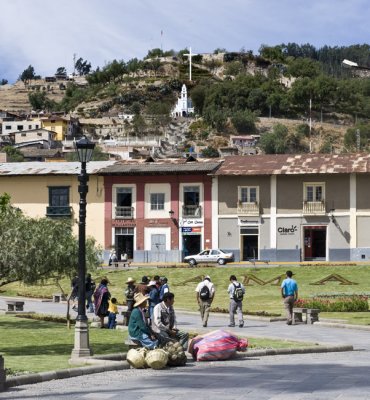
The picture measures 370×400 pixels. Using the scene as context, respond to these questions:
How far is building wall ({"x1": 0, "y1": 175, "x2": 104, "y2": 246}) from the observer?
74.2 m

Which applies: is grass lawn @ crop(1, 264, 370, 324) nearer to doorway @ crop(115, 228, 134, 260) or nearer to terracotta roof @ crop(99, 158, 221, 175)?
terracotta roof @ crop(99, 158, 221, 175)

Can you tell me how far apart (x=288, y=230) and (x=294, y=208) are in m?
1.53

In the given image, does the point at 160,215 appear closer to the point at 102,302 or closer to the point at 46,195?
the point at 46,195

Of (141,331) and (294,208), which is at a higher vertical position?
(294,208)

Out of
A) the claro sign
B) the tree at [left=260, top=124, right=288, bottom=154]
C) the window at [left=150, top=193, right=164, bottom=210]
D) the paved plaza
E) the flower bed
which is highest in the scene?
the tree at [left=260, top=124, right=288, bottom=154]

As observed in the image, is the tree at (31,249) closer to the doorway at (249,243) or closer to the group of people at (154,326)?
the group of people at (154,326)

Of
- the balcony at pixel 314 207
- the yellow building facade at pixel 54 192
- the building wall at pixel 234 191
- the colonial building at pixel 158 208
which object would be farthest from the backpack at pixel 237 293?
the yellow building facade at pixel 54 192

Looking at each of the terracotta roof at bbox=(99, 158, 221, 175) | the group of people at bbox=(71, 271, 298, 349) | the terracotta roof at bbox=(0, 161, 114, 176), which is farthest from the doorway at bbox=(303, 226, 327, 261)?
the group of people at bbox=(71, 271, 298, 349)

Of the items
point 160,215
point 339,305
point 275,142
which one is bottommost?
point 339,305

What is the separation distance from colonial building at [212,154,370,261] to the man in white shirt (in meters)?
45.8

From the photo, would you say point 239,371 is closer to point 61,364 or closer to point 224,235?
point 61,364

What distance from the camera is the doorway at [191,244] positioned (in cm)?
7272

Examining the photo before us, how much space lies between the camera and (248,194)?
230ft

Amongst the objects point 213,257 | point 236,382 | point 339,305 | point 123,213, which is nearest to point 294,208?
point 213,257
